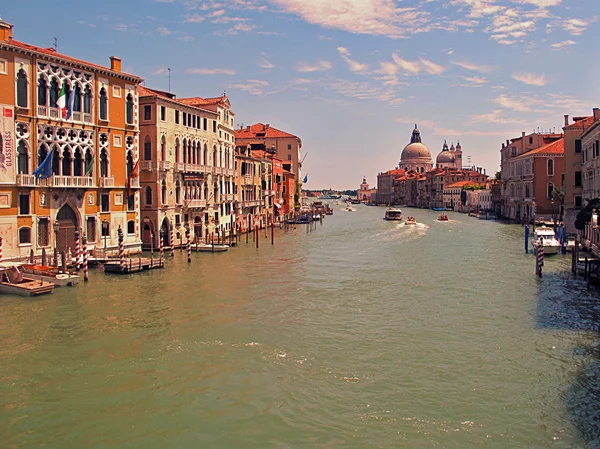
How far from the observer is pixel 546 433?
296 inches

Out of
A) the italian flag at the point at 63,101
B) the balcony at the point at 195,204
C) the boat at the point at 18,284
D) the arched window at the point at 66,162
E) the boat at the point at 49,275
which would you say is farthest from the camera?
the balcony at the point at 195,204

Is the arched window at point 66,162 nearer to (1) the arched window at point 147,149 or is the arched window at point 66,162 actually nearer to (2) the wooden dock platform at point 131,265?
(2) the wooden dock platform at point 131,265

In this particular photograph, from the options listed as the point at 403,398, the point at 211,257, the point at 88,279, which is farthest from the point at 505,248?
the point at 403,398

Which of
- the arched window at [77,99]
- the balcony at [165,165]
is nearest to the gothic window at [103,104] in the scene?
the arched window at [77,99]

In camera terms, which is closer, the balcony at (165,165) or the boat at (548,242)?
the boat at (548,242)

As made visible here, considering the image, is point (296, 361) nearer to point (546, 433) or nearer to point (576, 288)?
point (546, 433)

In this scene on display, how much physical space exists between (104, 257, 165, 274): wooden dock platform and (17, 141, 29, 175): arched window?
13.0 feet

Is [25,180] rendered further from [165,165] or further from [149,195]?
[165,165]

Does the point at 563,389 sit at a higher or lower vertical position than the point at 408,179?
lower

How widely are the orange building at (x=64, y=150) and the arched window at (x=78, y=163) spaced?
0.10ft

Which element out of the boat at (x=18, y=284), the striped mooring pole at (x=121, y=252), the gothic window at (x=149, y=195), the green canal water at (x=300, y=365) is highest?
the gothic window at (x=149, y=195)

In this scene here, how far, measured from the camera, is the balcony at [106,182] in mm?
21562

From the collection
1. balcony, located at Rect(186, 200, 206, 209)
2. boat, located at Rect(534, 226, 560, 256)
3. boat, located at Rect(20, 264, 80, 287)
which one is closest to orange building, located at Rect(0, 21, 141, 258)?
boat, located at Rect(20, 264, 80, 287)

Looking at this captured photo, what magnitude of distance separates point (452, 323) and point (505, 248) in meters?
17.9
